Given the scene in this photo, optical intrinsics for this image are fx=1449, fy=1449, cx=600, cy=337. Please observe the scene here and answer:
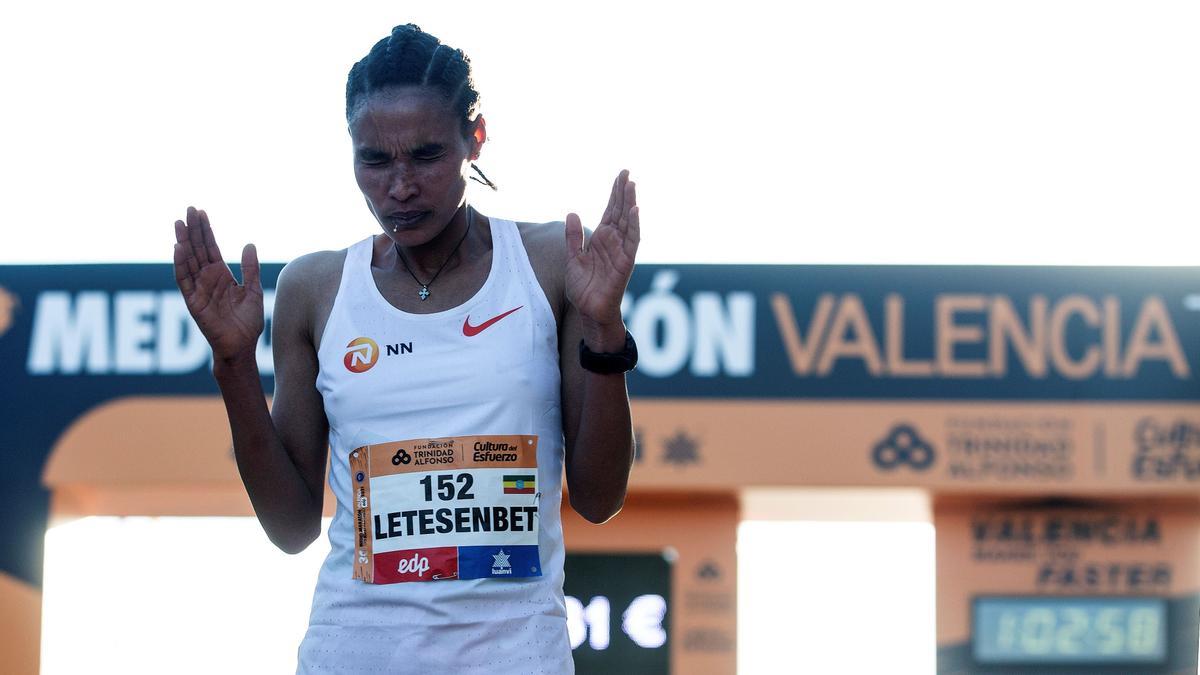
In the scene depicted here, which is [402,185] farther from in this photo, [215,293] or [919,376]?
[919,376]

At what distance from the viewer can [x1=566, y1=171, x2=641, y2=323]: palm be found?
186cm

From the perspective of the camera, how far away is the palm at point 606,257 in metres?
1.86

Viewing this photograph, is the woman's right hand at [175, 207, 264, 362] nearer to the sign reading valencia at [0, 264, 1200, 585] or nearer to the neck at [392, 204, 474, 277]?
the neck at [392, 204, 474, 277]

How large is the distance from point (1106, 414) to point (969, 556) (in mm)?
939

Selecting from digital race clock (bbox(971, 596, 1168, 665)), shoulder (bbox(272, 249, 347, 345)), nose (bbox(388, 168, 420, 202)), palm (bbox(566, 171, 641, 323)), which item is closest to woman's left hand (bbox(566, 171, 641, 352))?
palm (bbox(566, 171, 641, 323))

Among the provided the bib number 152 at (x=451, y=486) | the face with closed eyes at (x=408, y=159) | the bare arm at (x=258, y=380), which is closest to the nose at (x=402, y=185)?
the face with closed eyes at (x=408, y=159)

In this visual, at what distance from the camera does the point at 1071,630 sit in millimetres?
6996

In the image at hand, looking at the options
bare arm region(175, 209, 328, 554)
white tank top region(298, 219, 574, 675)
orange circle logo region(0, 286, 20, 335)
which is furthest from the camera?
orange circle logo region(0, 286, 20, 335)

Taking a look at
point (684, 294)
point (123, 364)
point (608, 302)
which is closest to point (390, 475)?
point (608, 302)

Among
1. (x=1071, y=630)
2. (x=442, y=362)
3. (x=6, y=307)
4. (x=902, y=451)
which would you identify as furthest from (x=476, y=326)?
(x=1071, y=630)

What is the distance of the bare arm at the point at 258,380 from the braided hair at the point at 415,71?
28 cm

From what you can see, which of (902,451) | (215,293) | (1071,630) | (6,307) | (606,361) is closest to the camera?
(606,361)

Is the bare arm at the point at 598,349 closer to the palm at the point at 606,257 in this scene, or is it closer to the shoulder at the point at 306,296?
the palm at the point at 606,257

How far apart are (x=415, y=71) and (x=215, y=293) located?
412 mm
